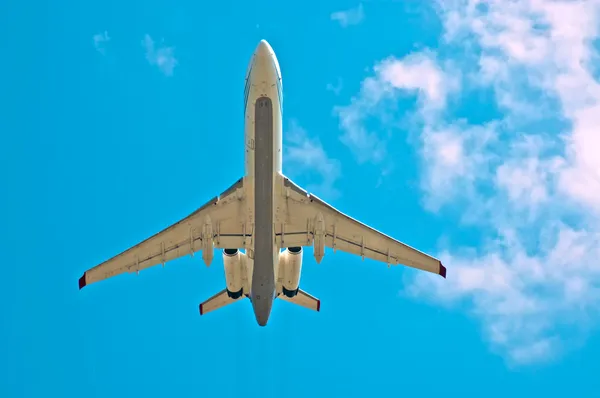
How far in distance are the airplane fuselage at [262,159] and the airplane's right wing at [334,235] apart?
1.64 m

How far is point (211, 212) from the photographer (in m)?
47.2

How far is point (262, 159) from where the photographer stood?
43500 mm

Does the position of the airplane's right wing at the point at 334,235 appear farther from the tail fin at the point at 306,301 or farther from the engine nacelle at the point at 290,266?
the tail fin at the point at 306,301

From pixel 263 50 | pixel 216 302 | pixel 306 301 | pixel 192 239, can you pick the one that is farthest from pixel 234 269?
pixel 263 50

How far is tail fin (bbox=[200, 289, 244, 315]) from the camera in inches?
2053

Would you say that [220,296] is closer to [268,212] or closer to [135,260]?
[135,260]

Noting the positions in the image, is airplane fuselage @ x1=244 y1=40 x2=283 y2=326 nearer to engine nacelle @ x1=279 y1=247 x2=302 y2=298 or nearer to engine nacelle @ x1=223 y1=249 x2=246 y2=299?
engine nacelle @ x1=279 y1=247 x2=302 y2=298

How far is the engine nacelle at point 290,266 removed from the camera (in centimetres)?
4884

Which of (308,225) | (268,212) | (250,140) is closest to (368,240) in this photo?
(308,225)

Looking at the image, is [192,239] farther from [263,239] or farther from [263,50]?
[263,50]

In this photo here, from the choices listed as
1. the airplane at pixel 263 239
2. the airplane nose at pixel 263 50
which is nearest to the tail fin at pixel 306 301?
the airplane at pixel 263 239

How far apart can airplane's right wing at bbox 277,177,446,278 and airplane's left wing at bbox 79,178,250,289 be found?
9.39ft

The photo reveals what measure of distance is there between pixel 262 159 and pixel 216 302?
13.3 m

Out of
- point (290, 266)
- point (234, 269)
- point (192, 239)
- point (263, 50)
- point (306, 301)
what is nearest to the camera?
point (263, 50)
